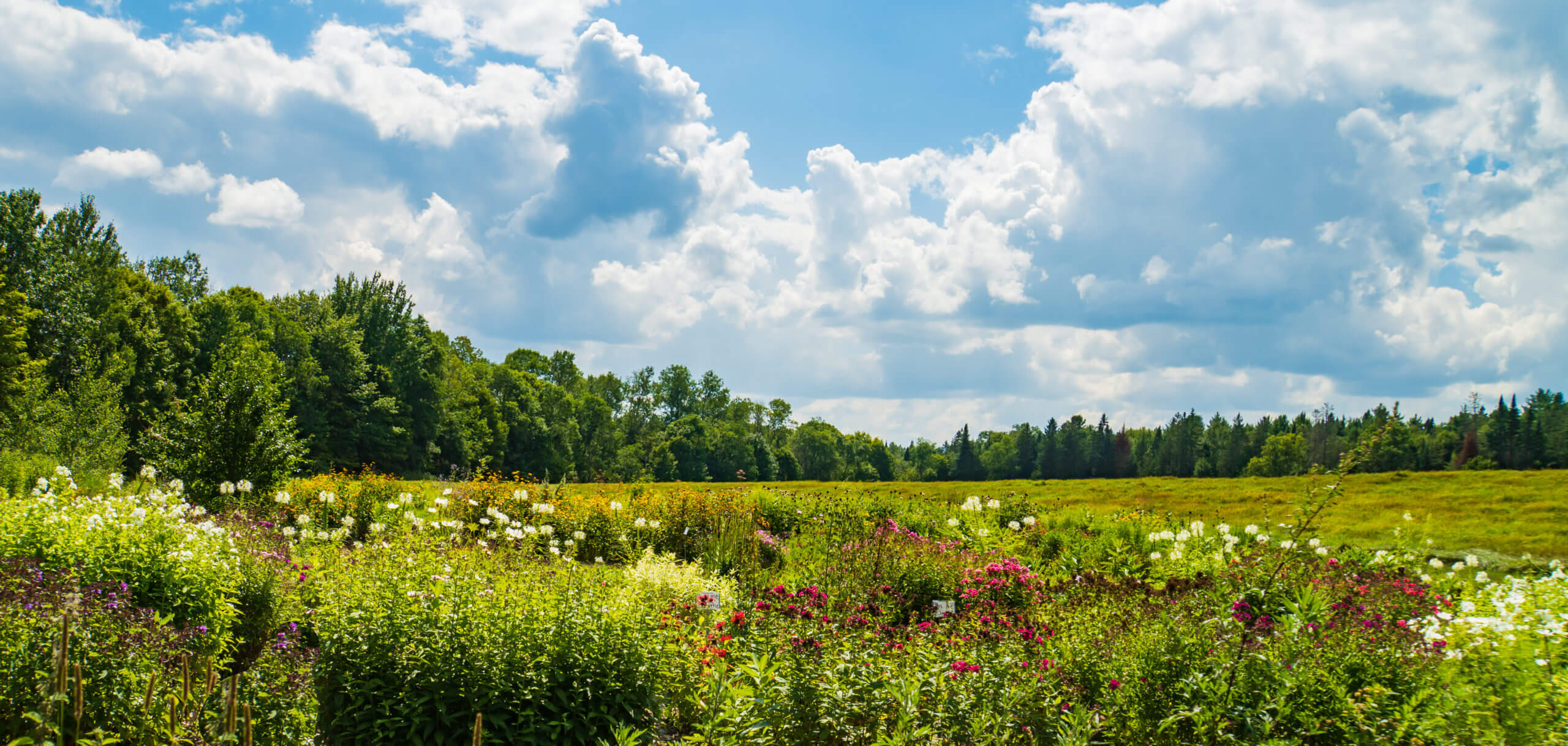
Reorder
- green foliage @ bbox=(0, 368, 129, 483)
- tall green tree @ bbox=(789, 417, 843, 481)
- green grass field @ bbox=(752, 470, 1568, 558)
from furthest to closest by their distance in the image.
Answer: tall green tree @ bbox=(789, 417, 843, 481) < green foliage @ bbox=(0, 368, 129, 483) < green grass field @ bbox=(752, 470, 1568, 558)

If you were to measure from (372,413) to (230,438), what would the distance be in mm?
27062

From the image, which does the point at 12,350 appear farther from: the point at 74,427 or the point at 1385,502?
the point at 1385,502

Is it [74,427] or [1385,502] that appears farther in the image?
[1385,502]

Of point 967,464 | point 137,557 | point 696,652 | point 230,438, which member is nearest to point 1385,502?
point 696,652

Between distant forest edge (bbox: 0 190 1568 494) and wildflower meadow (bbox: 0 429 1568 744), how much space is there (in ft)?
4.77

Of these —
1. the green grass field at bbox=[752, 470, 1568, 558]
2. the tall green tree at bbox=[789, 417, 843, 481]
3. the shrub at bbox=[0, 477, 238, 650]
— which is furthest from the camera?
the tall green tree at bbox=[789, 417, 843, 481]

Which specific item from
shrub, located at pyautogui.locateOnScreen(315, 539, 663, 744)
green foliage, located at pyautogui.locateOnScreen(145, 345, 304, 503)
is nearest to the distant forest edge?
green foliage, located at pyautogui.locateOnScreen(145, 345, 304, 503)

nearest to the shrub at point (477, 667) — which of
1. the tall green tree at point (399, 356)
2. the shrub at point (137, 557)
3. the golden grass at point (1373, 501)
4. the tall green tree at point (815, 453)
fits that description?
the shrub at point (137, 557)

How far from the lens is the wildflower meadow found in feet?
11.3

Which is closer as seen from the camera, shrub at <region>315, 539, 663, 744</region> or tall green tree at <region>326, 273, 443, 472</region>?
shrub at <region>315, 539, 663, 744</region>

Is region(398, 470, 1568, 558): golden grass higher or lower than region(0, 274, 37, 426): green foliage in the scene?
lower

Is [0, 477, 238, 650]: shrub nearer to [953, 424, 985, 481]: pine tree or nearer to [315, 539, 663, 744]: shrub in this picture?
[315, 539, 663, 744]: shrub

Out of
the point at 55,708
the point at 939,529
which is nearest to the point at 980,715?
the point at 55,708

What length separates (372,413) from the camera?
36.8 meters
